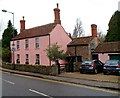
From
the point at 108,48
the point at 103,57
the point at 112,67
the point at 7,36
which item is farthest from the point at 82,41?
the point at 7,36

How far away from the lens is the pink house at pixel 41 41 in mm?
38406

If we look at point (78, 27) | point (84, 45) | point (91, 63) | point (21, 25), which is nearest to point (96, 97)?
point (91, 63)

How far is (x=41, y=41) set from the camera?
39.6m

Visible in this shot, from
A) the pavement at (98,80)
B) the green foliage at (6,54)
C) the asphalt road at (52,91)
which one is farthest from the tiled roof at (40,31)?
the asphalt road at (52,91)

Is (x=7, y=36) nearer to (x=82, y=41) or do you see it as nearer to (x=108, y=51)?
(x=82, y=41)

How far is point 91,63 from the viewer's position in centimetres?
2673

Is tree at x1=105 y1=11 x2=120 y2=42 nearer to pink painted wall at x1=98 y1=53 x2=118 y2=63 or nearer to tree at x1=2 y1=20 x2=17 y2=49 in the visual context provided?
pink painted wall at x1=98 y1=53 x2=118 y2=63

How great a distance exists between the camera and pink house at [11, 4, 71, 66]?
38406 mm

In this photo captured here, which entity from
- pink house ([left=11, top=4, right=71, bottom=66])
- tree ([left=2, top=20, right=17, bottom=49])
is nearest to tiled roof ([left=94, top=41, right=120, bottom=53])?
pink house ([left=11, top=4, right=71, bottom=66])

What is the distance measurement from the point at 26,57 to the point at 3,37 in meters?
18.0

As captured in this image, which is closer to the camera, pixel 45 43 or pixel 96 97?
pixel 96 97

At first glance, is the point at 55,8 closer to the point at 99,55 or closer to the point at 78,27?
the point at 99,55

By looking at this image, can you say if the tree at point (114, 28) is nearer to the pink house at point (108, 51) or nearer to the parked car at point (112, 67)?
the pink house at point (108, 51)

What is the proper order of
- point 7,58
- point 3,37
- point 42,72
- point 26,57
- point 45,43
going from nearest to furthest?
point 42,72 → point 45,43 → point 26,57 → point 7,58 → point 3,37
